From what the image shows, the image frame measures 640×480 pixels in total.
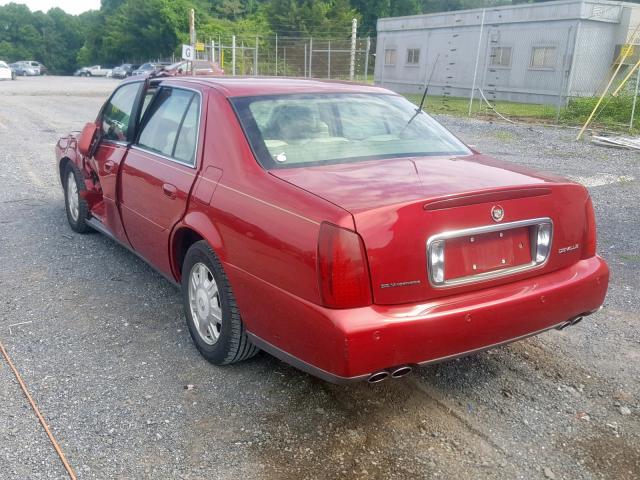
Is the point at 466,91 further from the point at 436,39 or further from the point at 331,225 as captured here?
the point at 331,225

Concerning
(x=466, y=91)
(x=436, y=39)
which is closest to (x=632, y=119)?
(x=466, y=91)

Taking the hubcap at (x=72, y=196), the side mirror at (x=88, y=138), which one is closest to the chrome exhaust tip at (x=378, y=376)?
the side mirror at (x=88, y=138)

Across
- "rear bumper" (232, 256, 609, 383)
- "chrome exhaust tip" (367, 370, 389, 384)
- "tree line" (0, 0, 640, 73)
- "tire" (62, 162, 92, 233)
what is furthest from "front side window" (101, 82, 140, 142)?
"tree line" (0, 0, 640, 73)

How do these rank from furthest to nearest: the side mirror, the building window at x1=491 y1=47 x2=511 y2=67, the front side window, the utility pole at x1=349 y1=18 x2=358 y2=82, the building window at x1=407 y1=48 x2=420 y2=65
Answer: the building window at x1=407 y1=48 x2=420 y2=65 < the utility pole at x1=349 y1=18 x2=358 y2=82 < the building window at x1=491 y1=47 x2=511 y2=67 < the side mirror < the front side window

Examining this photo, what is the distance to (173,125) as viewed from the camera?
4.08m

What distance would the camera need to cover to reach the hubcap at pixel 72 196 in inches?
232

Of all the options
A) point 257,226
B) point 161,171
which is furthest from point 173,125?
point 257,226

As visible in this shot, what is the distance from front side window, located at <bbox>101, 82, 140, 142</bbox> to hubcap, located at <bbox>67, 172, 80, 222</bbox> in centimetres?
88

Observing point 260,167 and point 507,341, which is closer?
point 507,341

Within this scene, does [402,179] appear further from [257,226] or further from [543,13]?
[543,13]

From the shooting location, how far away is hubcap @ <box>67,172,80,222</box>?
5.90 meters

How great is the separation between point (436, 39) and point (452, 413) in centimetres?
2714

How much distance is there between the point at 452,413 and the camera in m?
3.12

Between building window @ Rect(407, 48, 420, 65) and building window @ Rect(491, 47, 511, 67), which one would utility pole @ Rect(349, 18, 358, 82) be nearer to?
building window @ Rect(407, 48, 420, 65)
